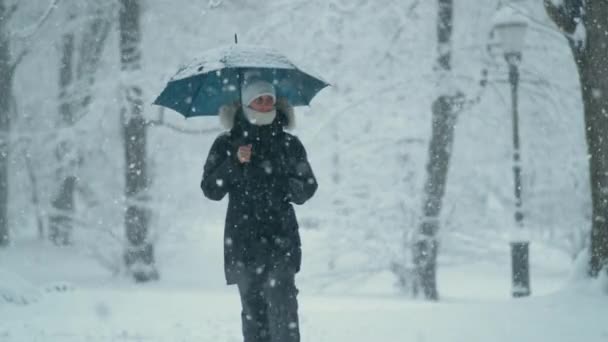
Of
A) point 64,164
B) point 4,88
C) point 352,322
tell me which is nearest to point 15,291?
point 352,322

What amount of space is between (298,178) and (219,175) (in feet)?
1.66

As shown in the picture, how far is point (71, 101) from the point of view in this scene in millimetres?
16125

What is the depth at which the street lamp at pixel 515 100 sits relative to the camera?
10.9 m

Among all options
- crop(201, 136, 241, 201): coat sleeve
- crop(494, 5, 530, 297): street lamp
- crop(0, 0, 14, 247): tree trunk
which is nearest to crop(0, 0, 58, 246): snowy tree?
crop(0, 0, 14, 247): tree trunk

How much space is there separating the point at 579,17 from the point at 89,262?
13762mm

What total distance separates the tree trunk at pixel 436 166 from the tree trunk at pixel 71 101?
22.1 feet

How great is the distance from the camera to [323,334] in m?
7.22

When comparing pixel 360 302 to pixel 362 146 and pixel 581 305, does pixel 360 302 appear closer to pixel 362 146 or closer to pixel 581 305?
pixel 362 146

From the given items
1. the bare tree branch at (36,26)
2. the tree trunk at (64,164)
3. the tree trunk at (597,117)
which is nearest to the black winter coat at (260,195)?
the tree trunk at (597,117)

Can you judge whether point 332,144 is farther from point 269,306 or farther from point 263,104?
point 269,306

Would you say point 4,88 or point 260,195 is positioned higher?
point 4,88

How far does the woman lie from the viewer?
4.94 meters

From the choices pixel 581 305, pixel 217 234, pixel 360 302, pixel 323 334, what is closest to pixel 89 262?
pixel 217 234

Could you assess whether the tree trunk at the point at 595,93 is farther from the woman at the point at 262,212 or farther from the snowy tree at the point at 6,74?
the snowy tree at the point at 6,74
